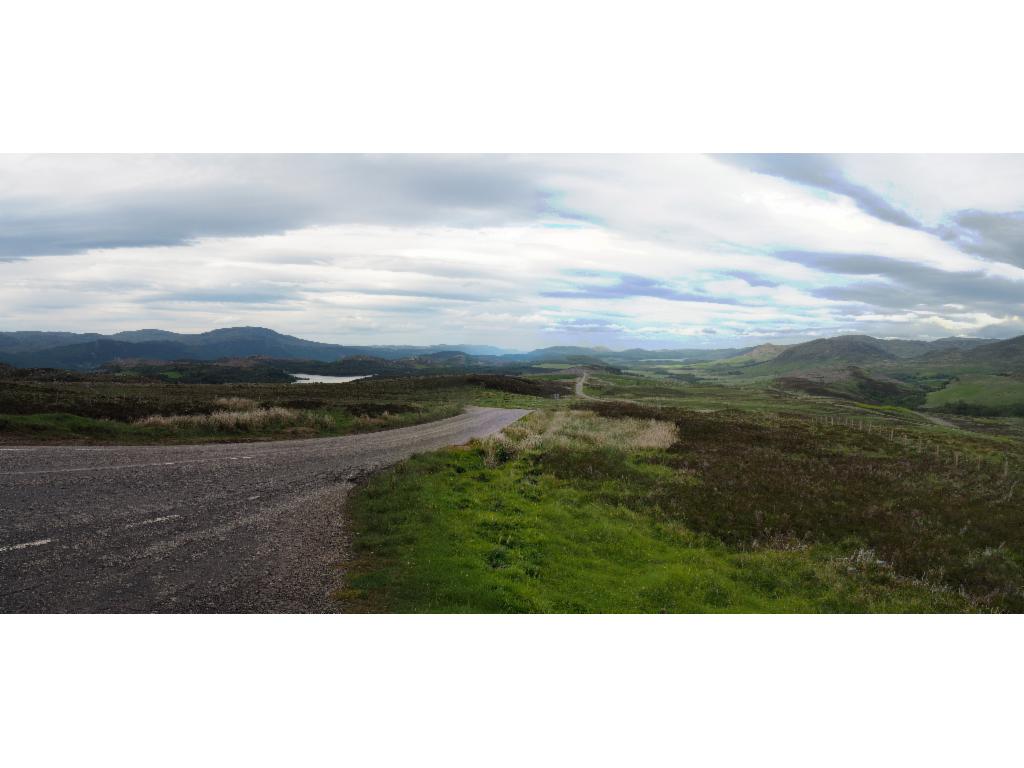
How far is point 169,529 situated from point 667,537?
14.6 m

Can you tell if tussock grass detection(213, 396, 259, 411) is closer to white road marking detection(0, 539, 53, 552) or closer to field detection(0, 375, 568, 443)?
field detection(0, 375, 568, 443)

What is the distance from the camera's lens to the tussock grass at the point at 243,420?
28.1 metres

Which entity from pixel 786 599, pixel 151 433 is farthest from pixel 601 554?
pixel 151 433

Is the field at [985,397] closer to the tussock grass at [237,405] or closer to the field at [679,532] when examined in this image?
the field at [679,532]

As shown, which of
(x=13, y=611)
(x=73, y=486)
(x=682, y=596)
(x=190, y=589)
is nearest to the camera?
(x=13, y=611)

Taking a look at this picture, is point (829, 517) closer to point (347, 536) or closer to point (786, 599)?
point (786, 599)

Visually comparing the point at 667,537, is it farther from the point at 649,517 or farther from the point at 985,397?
the point at 985,397

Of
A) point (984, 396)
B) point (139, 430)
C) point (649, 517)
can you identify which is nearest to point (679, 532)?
point (649, 517)

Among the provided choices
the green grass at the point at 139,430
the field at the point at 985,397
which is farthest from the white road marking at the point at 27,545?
the field at the point at 985,397

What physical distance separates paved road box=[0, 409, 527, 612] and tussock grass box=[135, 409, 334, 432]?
4505 millimetres

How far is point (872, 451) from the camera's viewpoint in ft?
119

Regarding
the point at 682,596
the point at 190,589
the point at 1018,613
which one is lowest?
the point at 1018,613

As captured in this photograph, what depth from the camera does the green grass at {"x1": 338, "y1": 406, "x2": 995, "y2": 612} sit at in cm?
1212

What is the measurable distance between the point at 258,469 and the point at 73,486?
19.7ft
